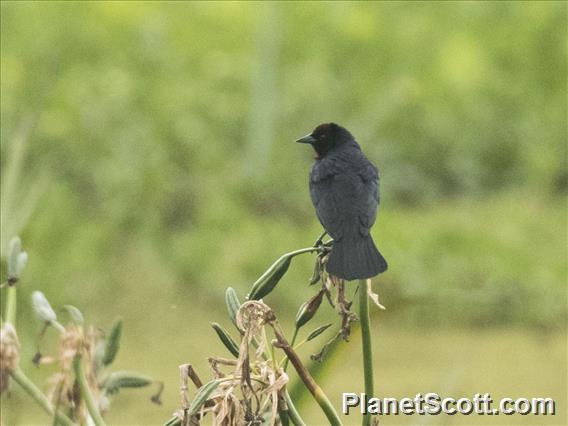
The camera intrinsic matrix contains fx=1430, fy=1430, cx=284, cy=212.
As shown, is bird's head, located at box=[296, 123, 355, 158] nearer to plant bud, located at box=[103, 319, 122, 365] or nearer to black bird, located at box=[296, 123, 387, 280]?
black bird, located at box=[296, 123, 387, 280]

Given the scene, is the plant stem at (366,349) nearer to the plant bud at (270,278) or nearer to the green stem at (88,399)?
the plant bud at (270,278)

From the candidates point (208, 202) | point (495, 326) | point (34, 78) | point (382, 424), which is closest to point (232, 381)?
point (382, 424)

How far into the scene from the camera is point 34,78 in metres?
3.67

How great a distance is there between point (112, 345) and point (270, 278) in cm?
18

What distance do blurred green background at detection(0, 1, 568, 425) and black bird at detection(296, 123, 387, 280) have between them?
1.44 metres

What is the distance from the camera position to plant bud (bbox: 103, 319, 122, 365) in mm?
944

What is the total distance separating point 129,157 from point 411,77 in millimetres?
825

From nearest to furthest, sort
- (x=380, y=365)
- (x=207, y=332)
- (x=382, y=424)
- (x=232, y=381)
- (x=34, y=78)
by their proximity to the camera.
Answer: (x=232, y=381), (x=382, y=424), (x=380, y=365), (x=207, y=332), (x=34, y=78)

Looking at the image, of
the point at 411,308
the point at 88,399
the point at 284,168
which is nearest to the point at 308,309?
the point at 88,399

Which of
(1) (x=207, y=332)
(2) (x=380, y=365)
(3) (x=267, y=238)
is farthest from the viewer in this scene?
(3) (x=267, y=238)

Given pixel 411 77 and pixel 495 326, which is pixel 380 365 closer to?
pixel 495 326

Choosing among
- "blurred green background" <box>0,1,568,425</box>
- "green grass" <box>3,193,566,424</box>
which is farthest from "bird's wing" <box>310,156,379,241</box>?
"green grass" <box>3,193,566,424</box>

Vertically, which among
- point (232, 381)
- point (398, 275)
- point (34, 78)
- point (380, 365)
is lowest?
point (232, 381)

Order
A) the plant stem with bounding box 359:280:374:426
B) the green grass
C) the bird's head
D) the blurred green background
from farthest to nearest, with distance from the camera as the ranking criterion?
the blurred green background
the green grass
the bird's head
the plant stem with bounding box 359:280:374:426
